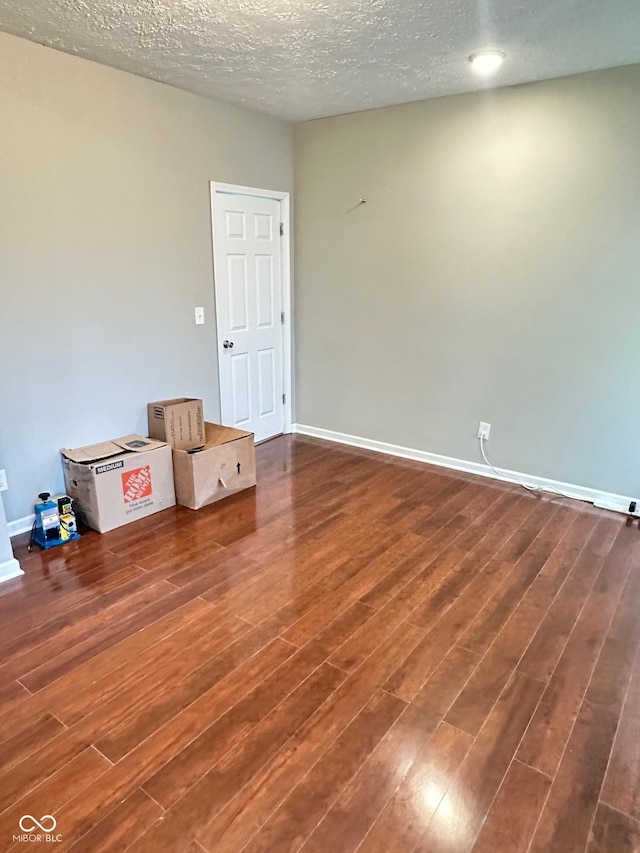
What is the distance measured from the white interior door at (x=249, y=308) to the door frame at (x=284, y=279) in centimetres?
2

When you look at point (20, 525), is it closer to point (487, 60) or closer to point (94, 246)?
point (94, 246)

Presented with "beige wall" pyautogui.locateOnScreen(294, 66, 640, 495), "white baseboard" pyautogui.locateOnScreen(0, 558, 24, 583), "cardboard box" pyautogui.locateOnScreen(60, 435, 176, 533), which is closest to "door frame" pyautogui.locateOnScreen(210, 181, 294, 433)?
"beige wall" pyautogui.locateOnScreen(294, 66, 640, 495)

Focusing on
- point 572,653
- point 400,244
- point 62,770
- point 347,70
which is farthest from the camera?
point 400,244

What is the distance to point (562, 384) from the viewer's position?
355 cm

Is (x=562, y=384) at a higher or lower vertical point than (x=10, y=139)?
lower

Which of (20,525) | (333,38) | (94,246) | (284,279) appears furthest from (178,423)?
(333,38)

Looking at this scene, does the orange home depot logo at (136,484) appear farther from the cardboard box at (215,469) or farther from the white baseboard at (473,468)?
the white baseboard at (473,468)

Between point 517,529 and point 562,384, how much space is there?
1069 millimetres

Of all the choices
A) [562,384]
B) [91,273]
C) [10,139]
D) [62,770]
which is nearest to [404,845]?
[62,770]

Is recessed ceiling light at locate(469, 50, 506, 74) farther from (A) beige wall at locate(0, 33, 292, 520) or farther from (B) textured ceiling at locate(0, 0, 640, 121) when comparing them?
(A) beige wall at locate(0, 33, 292, 520)

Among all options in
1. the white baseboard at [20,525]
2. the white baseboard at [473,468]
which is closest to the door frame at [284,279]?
the white baseboard at [473,468]

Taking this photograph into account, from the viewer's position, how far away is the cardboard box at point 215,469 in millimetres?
3361

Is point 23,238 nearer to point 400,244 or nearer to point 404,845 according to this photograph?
point 400,244

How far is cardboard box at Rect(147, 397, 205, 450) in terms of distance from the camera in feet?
11.5
